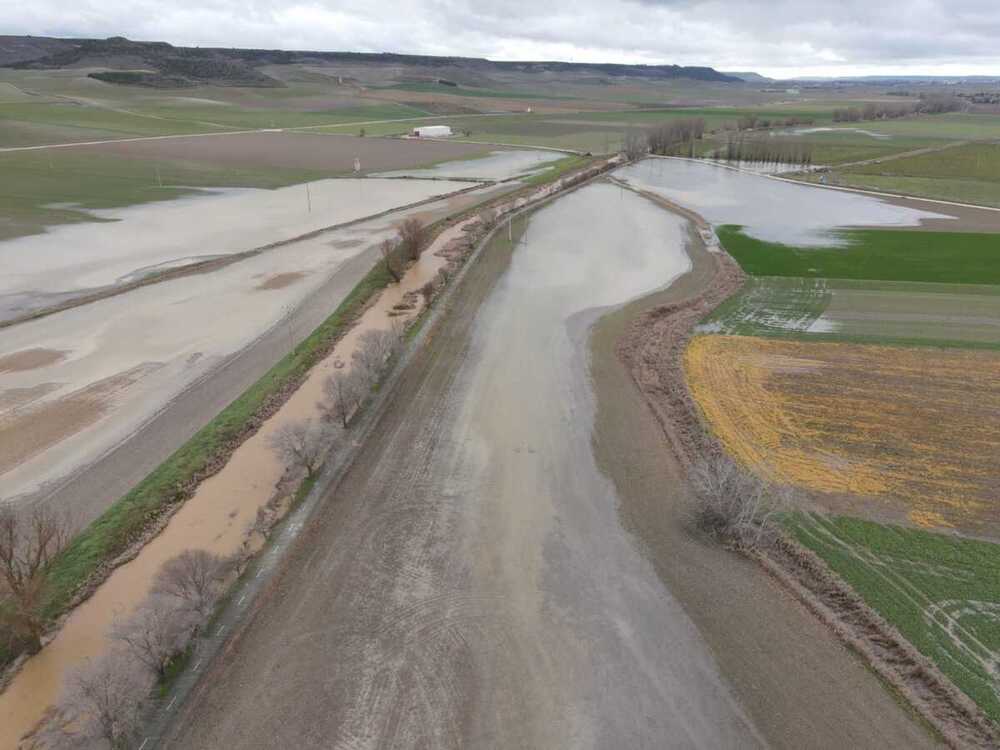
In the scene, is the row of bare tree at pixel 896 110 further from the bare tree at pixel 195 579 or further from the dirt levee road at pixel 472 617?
the bare tree at pixel 195 579

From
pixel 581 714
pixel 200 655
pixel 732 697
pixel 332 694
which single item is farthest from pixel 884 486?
pixel 200 655

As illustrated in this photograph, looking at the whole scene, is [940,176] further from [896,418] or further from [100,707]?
[100,707]

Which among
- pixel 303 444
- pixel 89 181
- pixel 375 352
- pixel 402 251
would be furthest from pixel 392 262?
pixel 89 181

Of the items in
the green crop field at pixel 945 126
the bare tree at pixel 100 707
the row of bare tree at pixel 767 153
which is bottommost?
the bare tree at pixel 100 707

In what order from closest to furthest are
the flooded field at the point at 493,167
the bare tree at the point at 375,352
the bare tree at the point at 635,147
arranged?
1. the bare tree at the point at 375,352
2. the flooded field at the point at 493,167
3. the bare tree at the point at 635,147

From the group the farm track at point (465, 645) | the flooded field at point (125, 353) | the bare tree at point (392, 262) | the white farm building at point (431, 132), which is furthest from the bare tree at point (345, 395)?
the white farm building at point (431, 132)
